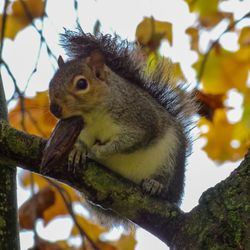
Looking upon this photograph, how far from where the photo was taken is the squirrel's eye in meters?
2.88

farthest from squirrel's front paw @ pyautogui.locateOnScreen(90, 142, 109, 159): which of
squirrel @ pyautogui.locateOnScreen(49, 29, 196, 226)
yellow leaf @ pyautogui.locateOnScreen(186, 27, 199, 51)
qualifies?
yellow leaf @ pyautogui.locateOnScreen(186, 27, 199, 51)

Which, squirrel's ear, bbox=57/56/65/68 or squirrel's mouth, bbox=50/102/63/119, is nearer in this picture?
squirrel's mouth, bbox=50/102/63/119

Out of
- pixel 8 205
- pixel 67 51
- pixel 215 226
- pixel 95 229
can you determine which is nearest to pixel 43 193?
pixel 95 229

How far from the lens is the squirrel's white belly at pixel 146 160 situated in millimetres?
2666

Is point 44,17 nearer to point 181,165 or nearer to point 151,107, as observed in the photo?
point 151,107

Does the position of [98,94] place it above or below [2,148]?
above

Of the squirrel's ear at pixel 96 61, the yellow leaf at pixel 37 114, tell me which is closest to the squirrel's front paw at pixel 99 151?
the squirrel's ear at pixel 96 61

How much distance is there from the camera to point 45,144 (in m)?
2.07

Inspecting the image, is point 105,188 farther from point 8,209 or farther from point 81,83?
point 81,83

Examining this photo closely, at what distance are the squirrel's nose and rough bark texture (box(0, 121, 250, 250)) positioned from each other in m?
0.50

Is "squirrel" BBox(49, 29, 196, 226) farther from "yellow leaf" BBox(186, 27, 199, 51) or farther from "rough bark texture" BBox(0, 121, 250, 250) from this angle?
"yellow leaf" BBox(186, 27, 199, 51)

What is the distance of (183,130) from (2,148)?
1.12 metres

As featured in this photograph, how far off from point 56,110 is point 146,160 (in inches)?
17.6

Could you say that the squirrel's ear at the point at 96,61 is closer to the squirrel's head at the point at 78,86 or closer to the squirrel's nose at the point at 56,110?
the squirrel's head at the point at 78,86
